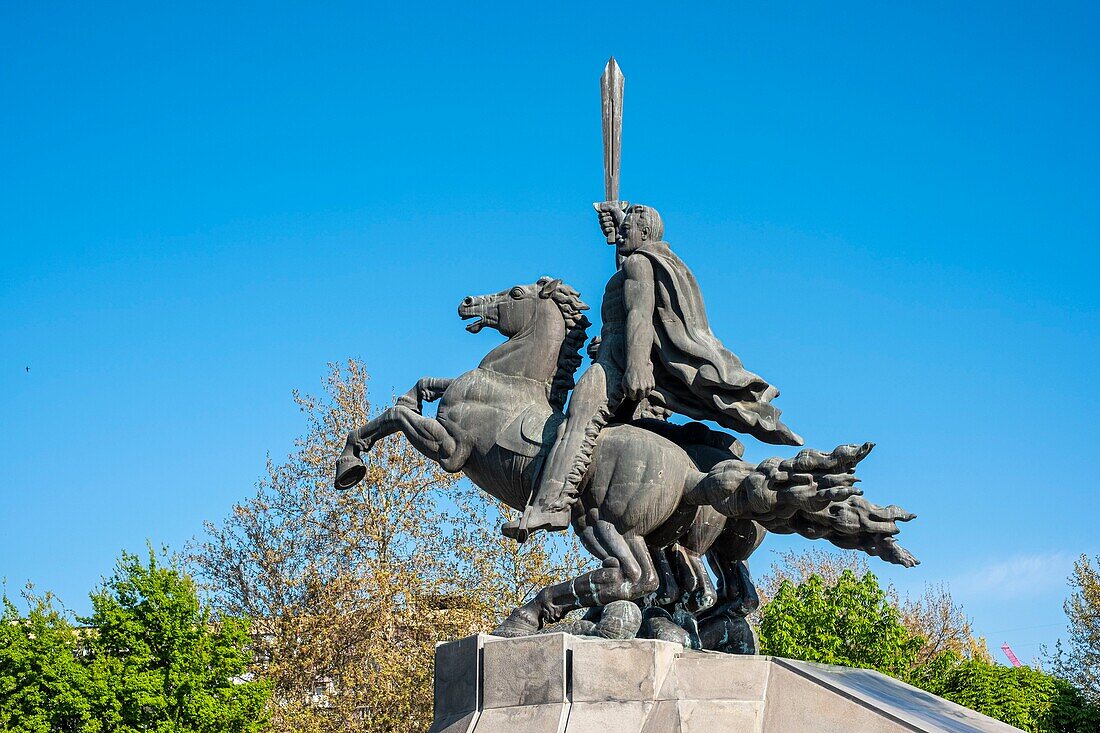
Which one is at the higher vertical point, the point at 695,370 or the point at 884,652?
the point at 884,652

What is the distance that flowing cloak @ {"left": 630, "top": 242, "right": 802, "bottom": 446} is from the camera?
9.58m

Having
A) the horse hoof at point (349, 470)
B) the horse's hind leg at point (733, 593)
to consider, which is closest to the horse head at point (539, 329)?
the horse hoof at point (349, 470)

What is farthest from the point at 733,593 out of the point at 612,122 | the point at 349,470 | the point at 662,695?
the point at 612,122

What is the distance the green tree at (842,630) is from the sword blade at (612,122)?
17.9 m

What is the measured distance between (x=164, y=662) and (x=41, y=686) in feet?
7.43

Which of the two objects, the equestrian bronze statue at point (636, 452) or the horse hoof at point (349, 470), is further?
the horse hoof at point (349, 470)

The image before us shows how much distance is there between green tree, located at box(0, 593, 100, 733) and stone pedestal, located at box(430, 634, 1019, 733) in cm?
1743

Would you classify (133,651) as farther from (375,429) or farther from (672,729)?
(672,729)

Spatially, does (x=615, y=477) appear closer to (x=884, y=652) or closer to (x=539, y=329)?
(x=539, y=329)

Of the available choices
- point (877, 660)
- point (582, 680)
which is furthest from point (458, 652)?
point (877, 660)

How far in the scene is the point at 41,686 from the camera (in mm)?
24312

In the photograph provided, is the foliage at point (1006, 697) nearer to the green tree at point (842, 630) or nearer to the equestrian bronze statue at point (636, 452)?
the green tree at point (842, 630)

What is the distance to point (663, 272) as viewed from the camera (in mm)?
9930

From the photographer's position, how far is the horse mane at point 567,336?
34.0ft
